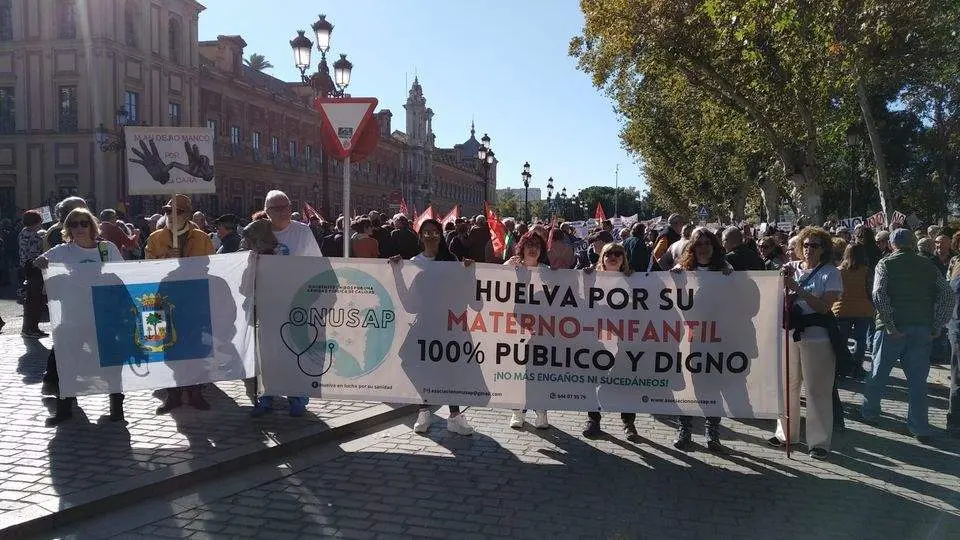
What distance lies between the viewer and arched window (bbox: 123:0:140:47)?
37438 millimetres

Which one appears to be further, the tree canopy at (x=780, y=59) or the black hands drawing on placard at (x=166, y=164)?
the tree canopy at (x=780, y=59)

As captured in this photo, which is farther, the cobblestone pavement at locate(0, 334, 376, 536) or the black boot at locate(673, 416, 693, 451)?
the black boot at locate(673, 416, 693, 451)

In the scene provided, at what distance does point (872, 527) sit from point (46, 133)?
40.3 metres

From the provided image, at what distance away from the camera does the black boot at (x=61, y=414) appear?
255 inches

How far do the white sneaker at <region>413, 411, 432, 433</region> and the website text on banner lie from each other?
546mm

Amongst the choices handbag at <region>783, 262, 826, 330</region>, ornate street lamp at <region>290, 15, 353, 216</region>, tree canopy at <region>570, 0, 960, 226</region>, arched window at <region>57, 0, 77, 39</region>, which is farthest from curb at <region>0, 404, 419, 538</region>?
arched window at <region>57, 0, 77, 39</region>

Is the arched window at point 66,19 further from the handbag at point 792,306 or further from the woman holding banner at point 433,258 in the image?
the handbag at point 792,306

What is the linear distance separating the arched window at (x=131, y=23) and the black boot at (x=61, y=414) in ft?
117

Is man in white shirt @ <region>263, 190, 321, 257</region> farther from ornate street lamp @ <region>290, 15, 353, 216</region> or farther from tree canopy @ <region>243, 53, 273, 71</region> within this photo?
tree canopy @ <region>243, 53, 273, 71</region>

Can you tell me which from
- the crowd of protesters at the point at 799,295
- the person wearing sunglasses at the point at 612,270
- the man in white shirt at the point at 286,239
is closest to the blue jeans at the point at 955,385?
the crowd of protesters at the point at 799,295

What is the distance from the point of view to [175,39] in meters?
41.4

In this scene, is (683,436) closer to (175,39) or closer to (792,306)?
(792,306)

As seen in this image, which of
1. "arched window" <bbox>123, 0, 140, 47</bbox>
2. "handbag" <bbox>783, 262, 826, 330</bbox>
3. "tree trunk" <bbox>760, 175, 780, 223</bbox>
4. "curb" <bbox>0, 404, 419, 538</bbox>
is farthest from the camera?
"tree trunk" <bbox>760, 175, 780, 223</bbox>

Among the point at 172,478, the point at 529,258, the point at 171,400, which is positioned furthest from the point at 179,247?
the point at 529,258
